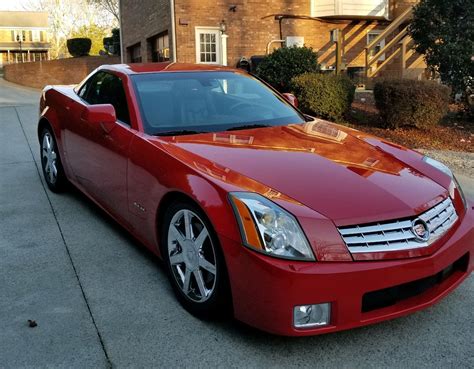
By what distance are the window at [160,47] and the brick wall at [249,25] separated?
1289 millimetres

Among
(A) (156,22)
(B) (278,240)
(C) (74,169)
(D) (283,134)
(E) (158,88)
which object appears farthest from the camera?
(A) (156,22)

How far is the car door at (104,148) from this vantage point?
12.8ft

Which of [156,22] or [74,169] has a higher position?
[156,22]

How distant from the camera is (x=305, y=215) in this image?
259 cm

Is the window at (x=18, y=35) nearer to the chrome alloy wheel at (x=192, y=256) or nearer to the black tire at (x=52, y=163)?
the black tire at (x=52, y=163)

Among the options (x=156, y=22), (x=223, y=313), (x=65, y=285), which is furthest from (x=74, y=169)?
(x=156, y=22)

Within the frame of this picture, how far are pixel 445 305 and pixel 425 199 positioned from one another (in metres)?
0.80

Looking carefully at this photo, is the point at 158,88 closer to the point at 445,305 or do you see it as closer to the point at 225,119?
the point at 225,119

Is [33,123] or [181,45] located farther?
[181,45]

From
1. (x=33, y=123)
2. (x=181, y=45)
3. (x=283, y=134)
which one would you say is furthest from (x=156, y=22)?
(x=283, y=134)

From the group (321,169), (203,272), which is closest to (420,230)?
(321,169)

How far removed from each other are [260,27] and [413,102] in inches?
388

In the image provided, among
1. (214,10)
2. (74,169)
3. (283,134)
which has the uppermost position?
(214,10)

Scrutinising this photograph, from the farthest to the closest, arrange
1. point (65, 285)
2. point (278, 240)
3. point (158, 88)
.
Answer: point (158, 88) → point (65, 285) → point (278, 240)
